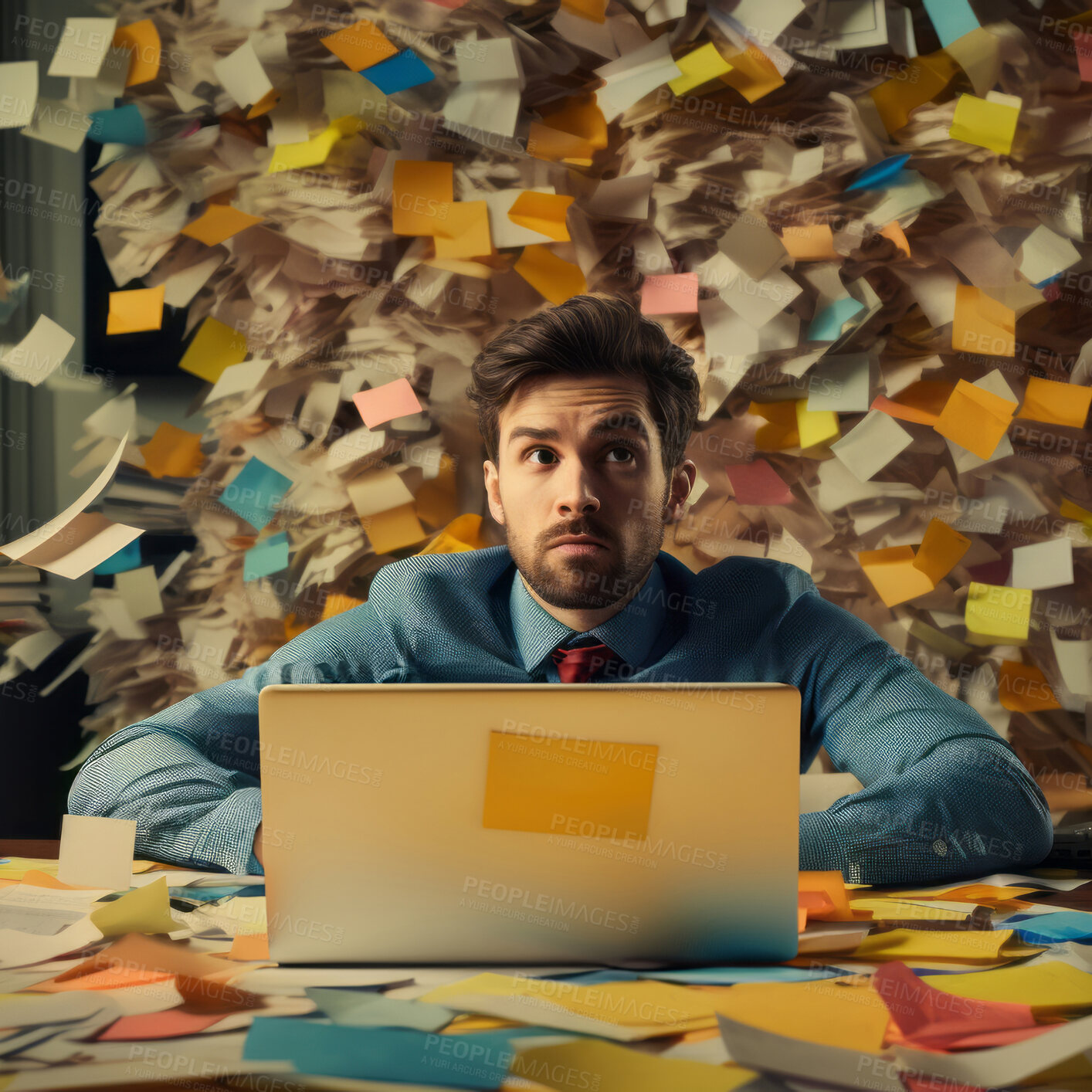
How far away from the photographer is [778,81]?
1446 mm

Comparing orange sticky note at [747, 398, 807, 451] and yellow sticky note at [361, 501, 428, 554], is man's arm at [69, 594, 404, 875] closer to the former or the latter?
yellow sticky note at [361, 501, 428, 554]

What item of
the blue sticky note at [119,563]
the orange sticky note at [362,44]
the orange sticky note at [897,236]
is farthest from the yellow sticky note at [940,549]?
the blue sticky note at [119,563]

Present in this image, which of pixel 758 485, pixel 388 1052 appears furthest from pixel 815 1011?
pixel 758 485

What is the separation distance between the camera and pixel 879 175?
145 cm

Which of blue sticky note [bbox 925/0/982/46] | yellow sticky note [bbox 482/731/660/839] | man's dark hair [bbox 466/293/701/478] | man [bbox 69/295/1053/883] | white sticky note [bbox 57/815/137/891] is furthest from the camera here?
blue sticky note [bbox 925/0/982/46]

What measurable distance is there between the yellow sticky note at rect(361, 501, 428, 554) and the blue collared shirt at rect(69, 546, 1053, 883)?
0.18m

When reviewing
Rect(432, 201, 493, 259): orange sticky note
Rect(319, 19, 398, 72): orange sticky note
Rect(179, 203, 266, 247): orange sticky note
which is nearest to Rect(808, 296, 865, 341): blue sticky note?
Rect(432, 201, 493, 259): orange sticky note

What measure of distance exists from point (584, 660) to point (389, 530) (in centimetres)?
44

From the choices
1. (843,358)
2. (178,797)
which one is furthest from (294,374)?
(843,358)

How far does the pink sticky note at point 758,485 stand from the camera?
1499mm

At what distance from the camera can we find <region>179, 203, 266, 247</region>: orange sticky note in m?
1.50

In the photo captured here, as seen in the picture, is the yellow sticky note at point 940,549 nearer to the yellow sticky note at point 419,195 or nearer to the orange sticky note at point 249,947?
the yellow sticky note at point 419,195

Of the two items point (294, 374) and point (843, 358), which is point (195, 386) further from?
point (843, 358)

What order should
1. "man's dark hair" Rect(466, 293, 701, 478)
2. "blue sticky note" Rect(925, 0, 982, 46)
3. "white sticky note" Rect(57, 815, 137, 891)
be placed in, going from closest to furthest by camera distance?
"white sticky note" Rect(57, 815, 137, 891) < "man's dark hair" Rect(466, 293, 701, 478) < "blue sticky note" Rect(925, 0, 982, 46)
